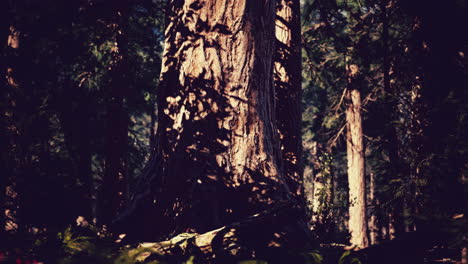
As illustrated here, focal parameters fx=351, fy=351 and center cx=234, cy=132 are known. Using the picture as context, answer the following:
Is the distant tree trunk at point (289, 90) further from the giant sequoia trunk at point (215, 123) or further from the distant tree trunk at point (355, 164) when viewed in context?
the distant tree trunk at point (355, 164)

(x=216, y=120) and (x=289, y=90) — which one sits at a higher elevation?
(x=289, y=90)

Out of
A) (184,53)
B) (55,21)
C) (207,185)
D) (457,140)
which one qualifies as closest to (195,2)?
(184,53)

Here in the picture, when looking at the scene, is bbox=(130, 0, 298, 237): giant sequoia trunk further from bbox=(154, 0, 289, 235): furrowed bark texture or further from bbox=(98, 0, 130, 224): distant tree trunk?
bbox=(98, 0, 130, 224): distant tree trunk

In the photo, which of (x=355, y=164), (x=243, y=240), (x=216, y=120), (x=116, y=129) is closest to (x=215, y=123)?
(x=216, y=120)

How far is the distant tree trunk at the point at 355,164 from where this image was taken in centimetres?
1346

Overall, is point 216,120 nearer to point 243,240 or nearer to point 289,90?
point 243,240

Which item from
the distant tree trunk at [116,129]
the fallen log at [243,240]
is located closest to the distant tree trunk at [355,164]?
the distant tree trunk at [116,129]

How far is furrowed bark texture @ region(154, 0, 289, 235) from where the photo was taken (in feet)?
14.2

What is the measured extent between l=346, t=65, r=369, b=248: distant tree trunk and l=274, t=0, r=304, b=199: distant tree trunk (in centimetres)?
715

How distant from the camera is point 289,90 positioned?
7.09 m

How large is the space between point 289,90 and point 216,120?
297 cm

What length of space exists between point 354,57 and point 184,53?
29.4ft

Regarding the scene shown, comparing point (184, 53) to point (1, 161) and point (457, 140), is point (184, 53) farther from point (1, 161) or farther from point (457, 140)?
point (457, 140)

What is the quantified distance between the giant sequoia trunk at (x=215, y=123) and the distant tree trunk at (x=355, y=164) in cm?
983
